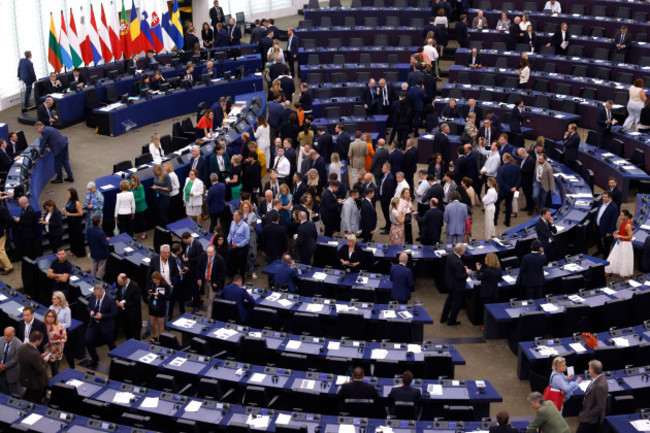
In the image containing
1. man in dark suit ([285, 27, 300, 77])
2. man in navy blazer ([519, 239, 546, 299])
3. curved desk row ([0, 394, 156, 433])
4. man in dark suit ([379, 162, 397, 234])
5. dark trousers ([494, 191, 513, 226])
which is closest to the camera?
curved desk row ([0, 394, 156, 433])

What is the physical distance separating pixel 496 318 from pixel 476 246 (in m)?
3.09

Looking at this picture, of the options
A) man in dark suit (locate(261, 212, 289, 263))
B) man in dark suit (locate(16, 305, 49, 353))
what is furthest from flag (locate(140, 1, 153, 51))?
man in dark suit (locate(16, 305, 49, 353))

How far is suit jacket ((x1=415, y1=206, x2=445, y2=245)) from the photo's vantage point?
64.1 feet

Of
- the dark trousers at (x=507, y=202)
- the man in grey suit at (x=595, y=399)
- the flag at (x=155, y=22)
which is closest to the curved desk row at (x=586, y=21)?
the dark trousers at (x=507, y=202)

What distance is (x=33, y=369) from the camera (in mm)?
14383

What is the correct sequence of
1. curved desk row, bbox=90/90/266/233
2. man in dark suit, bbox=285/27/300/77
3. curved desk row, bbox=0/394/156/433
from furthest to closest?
man in dark suit, bbox=285/27/300/77
curved desk row, bbox=90/90/266/233
curved desk row, bbox=0/394/156/433

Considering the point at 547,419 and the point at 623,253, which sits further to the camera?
the point at 623,253

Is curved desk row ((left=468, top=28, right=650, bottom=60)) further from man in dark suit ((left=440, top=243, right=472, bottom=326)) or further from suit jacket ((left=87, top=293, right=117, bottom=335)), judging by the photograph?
suit jacket ((left=87, top=293, right=117, bottom=335))

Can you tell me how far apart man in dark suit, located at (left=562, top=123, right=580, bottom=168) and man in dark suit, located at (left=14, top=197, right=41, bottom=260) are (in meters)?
13.6

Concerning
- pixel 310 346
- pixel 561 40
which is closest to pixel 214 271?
pixel 310 346

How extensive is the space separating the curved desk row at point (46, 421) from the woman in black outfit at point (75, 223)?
7.00m

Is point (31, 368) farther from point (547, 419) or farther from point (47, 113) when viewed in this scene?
point (47, 113)

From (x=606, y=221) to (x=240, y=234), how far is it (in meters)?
8.25

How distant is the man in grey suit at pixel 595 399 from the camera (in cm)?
1333
